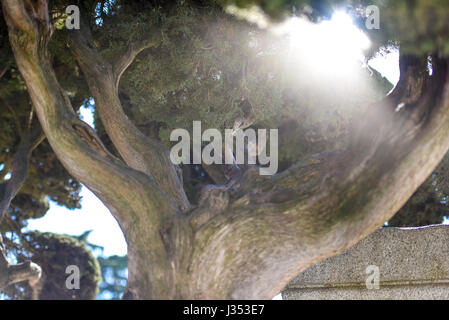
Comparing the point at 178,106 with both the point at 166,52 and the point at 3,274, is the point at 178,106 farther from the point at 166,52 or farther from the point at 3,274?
the point at 3,274

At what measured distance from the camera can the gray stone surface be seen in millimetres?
5766

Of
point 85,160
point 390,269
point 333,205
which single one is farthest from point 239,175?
point 390,269

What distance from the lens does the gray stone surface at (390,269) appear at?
5.77 metres

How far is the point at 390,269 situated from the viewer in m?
5.88

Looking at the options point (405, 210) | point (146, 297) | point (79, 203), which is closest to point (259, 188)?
point (146, 297)

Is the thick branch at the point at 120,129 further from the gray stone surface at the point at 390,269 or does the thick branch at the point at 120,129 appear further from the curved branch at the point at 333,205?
the gray stone surface at the point at 390,269

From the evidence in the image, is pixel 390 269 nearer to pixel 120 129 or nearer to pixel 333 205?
pixel 333 205

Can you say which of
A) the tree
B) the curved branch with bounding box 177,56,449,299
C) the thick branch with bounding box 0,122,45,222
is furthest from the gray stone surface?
the thick branch with bounding box 0,122,45,222

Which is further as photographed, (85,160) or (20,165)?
(20,165)

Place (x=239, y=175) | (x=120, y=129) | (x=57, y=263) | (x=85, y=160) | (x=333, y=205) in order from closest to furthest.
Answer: (x=333, y=205)
(x=85, y=160)
(x=239, y=175)
(x=120, y=129)
(x=57, y=263)

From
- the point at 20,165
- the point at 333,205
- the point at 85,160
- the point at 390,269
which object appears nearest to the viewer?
the point at 333,205

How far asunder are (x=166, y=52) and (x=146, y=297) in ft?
12.5

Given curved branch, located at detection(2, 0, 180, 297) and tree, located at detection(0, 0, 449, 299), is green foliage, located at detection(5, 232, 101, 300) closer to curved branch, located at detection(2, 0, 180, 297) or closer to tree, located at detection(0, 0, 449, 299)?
tree, located at detection(0, 0, 449, 299)

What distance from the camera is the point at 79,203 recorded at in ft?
36.9
